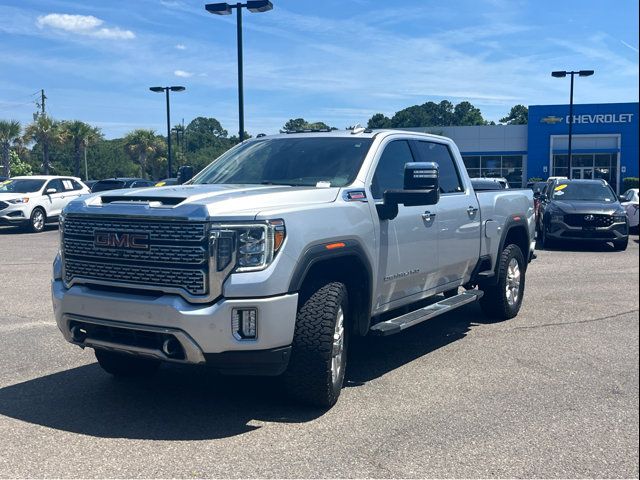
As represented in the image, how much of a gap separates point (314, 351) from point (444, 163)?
3.19 meters

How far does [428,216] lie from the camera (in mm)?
6059

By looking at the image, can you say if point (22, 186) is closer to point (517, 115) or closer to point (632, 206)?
point (632, 206)

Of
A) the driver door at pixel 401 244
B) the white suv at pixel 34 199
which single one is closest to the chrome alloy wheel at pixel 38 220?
the white suv at pixel 34 199

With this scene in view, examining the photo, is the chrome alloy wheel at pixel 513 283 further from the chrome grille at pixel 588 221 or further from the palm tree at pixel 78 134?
the palm tree at pixel 78 134

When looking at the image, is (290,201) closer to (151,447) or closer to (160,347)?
(160,347)

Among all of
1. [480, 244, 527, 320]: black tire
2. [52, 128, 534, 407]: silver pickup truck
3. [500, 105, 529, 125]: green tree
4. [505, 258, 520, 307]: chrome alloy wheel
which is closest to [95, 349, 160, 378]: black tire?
[52, 128, 534, 407]: silver pickup truck

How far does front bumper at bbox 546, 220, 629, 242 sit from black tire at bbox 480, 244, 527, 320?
781 centimetres

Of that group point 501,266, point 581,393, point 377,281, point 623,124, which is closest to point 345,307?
point 377,281

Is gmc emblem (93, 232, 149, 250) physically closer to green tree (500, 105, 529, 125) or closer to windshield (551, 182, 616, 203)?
windshield (551, 182, 616, 203)

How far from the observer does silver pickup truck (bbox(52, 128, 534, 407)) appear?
4285 millimetres

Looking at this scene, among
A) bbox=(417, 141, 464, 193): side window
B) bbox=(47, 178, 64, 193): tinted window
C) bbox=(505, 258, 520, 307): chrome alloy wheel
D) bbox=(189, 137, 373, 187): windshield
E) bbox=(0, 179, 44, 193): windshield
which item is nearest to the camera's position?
bbox=(189, 137, 373, 187): windshield

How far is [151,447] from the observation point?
4195 millimetres

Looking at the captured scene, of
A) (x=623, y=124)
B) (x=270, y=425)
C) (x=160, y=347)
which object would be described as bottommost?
(x=270, y=425)

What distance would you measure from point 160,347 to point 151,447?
1.98ft
